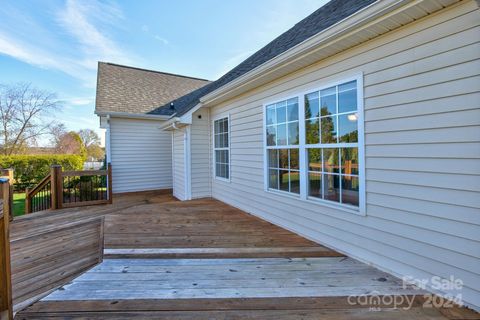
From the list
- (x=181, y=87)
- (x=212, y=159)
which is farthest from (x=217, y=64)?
(x=212, y=159)

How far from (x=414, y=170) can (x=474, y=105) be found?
0.71 m

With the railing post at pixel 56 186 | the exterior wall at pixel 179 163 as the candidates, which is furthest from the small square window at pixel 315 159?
the railing post at pixel 56 186

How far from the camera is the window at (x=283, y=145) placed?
3.90m

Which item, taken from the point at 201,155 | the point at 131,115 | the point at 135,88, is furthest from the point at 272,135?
the point at 135,88

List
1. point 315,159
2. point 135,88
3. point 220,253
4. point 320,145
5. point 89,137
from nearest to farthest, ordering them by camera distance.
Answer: point 220,253 → point 320,145 → point 315,159 → point 135,88 → point 89,137

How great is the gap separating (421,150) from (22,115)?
22.1 m

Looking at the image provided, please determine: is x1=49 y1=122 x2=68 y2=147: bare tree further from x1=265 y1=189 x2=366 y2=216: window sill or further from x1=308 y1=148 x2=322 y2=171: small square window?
x1=308 y1=148 x2=322 y2=171: small square window

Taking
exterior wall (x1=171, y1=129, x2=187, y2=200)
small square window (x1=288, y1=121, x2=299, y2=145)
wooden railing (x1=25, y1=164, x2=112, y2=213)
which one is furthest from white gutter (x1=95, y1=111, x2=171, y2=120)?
small square window (x1=288, y1=121, x2=299, y2=145)

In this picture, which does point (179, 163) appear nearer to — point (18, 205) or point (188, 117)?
point (188, 117)

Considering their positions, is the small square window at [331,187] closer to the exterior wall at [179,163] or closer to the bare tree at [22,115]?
the exterior wall at [179,163]

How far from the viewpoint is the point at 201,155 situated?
6863mm

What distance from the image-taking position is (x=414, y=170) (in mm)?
2277

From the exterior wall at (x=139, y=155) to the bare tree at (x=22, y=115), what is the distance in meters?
12.4

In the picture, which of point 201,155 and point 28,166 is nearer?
point 201,155
